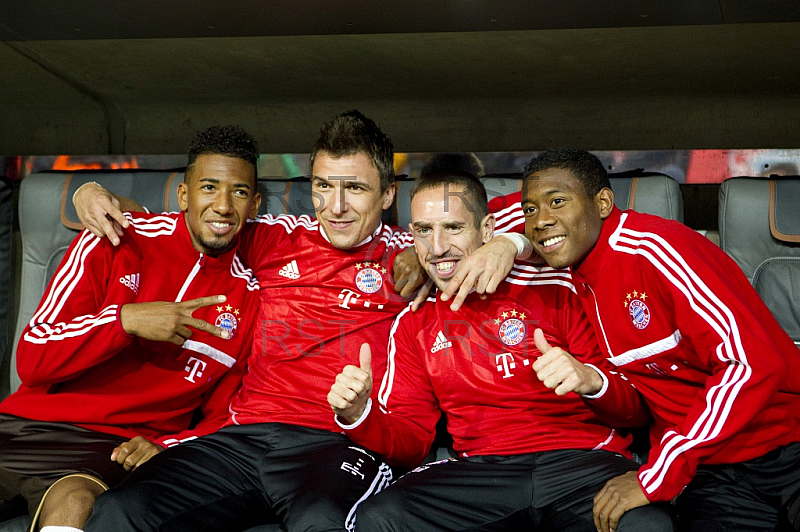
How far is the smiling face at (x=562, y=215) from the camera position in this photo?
1.60 metres

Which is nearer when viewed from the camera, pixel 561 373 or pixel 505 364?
pixel 561 373

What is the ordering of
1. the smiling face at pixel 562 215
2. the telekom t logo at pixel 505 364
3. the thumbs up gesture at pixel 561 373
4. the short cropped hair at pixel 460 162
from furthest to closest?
the short cropped hair at pixel 460 162, the telekom t logo at pixel 505 364, the smiling face at pixel 562 215, the thumbs up gesture at pixel 561 373

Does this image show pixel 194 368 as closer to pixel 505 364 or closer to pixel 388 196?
pixel 388 196

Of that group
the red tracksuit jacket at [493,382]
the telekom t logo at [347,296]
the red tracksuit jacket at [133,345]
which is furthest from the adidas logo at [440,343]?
the red tracksuit jacket at [133,345]

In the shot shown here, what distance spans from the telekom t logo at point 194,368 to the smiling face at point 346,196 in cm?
46

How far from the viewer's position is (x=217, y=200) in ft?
6.22

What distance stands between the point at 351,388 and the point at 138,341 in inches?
28.3

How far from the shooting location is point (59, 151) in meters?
3.47

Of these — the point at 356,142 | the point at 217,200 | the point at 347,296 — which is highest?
the point at 356,142

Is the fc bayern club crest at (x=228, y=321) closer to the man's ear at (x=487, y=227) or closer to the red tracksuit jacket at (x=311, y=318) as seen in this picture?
the red tracksuit jacket at (x=311, y=318)

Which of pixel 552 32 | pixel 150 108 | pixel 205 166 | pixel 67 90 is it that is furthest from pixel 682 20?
pixel 67 90

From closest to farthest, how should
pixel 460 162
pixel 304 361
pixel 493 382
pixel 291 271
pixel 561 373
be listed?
pixel 561 373, pixel 493 382, pixel 304 361, pixel 291 271, pixel 460 162

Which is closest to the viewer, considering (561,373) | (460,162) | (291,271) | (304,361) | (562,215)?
(561,373)

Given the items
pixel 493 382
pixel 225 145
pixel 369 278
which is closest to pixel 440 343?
pixel 493 382
